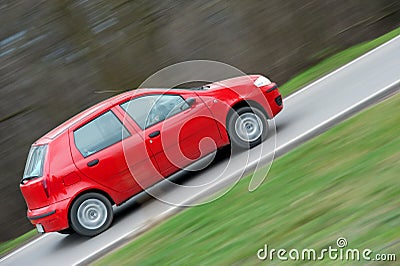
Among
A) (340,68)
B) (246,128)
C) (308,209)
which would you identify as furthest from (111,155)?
(340,68)

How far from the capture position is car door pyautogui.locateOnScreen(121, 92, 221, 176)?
10.0 meters

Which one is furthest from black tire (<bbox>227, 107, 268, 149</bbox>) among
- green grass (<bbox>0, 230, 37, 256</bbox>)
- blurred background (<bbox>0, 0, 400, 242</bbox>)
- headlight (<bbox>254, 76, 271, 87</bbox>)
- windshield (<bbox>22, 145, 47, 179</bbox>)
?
blurred background (<bbox>0, 0, 400, 242</bbox>)

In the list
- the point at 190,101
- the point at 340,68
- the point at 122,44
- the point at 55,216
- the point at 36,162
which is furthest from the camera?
the point at 122,44

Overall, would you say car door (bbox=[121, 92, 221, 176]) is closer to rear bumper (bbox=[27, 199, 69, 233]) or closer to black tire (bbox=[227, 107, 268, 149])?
black tire (bbox=[227, 107, 268, 149])

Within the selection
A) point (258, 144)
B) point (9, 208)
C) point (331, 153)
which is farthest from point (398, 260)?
point (9, 208)

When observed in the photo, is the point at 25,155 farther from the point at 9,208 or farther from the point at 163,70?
the point at 163,70

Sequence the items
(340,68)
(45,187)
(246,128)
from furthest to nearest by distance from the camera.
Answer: (340,68) → (246,128) → (45,187)

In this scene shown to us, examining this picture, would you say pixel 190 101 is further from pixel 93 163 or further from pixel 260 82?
pixel 93 163

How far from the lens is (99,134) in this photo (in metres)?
10.0

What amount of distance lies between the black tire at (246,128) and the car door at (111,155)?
1341 millimetres

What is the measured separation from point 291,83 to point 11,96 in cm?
599

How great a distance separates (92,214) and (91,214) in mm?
15

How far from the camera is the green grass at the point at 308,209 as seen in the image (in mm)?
5832

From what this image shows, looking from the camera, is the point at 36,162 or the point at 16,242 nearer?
the point at 36,162
